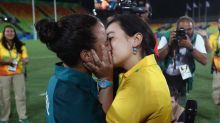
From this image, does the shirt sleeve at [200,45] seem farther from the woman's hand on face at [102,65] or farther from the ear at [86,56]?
the ear at [86,56]

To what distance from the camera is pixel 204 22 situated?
3784 cm

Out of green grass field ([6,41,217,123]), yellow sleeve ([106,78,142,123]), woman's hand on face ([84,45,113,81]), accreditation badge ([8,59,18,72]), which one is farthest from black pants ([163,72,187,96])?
yellow sleeve ([106,78,142,123])

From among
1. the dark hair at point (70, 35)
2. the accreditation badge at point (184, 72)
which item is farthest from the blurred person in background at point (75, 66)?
the accreditation badge at point (184, 72)

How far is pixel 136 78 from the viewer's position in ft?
5.68

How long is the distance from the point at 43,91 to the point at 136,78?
7.25m

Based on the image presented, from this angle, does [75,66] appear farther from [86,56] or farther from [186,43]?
[186,43]

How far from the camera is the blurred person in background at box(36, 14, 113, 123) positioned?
155 centimetres

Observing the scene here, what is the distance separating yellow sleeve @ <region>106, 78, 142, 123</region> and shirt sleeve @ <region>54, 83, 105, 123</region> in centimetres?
9

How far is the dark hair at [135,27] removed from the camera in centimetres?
184

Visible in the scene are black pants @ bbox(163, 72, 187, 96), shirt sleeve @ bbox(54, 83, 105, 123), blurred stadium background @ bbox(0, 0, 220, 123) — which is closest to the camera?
shirt sleeve @ bbox(54, 83, 105, 123)

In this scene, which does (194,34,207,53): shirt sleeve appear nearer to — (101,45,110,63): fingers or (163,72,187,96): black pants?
(163,72,187,96): black pants

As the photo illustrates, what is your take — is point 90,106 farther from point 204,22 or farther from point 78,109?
point 204,22

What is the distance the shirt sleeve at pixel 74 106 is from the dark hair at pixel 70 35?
174 millimetres

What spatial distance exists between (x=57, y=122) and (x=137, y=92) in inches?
15.9
